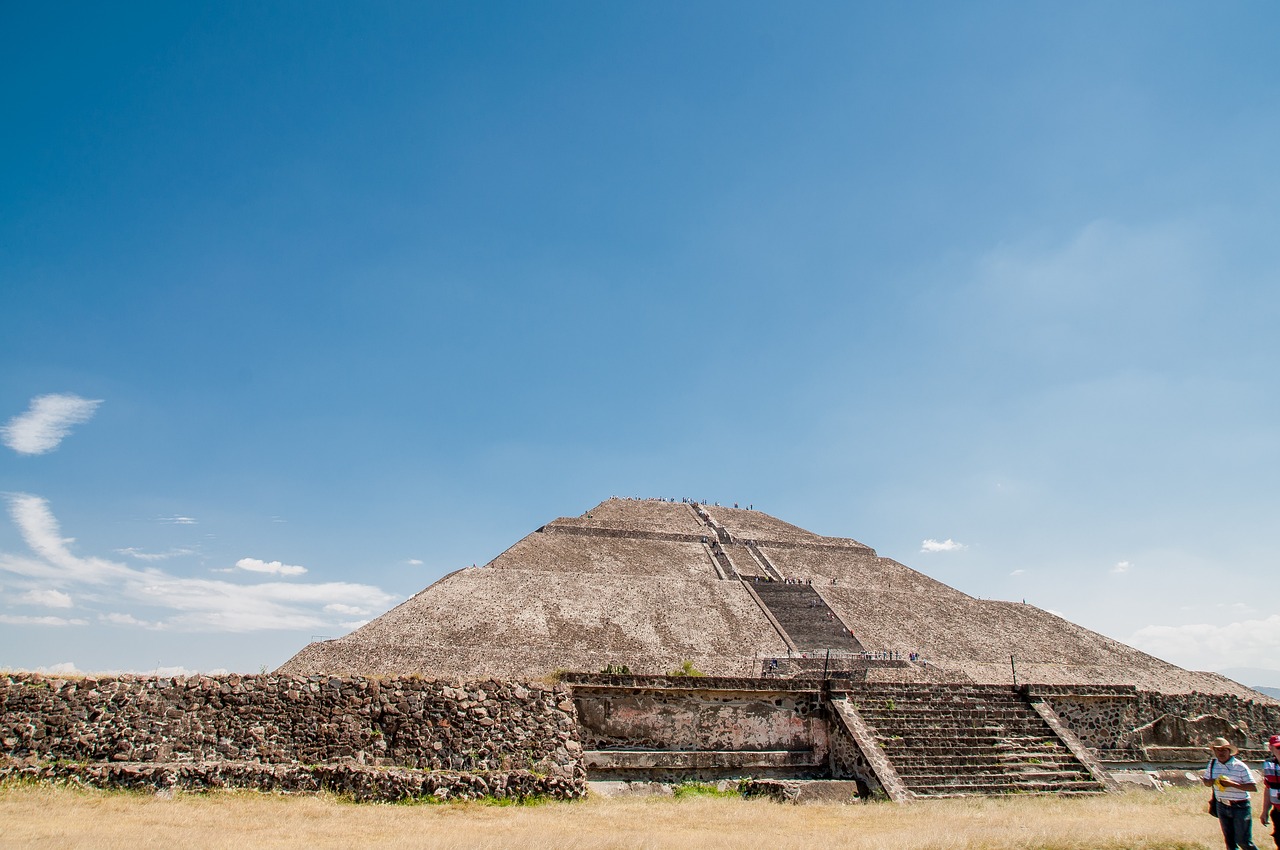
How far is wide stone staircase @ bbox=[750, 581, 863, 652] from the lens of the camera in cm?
2748

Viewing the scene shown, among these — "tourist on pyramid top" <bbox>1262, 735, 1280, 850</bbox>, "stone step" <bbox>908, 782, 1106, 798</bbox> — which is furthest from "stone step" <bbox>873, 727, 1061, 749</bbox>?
"tourist on pyramid top" <bbox>1262, 735, 1280, 850</bbox>

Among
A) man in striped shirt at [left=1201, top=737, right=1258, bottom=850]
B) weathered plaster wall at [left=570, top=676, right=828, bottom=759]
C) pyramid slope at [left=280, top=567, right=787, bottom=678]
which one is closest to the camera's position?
man in striped shirt at [left=1201, top=737, right=1258, bottom=850]

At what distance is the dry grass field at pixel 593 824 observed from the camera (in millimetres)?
6910

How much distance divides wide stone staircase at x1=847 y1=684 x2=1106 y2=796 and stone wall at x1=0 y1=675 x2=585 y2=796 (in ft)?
16.7

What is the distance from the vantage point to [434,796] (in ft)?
30.6

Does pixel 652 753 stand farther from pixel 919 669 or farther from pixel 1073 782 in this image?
pixel 919 669

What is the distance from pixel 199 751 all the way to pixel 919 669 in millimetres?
21824

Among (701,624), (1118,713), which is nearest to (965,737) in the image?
(1118,713)

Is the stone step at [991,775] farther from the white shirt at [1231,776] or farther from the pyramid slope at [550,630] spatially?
the pyramid slope at [550,630]

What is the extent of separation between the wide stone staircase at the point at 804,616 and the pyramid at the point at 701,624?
83mm

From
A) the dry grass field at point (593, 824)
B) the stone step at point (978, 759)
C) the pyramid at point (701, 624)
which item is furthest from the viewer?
the pyramid at point (701, 624)

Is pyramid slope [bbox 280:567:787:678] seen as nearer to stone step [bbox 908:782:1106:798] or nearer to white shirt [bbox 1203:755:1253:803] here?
stone step [bbox 908:782:1106:798]

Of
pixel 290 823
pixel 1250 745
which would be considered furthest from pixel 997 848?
pixel 1250 745

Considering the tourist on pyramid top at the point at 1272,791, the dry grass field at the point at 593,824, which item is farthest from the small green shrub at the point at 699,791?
the tourist on pyramid top at the point at 1272,791
